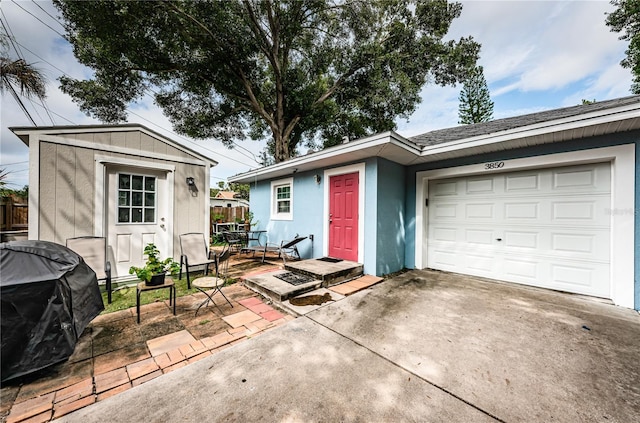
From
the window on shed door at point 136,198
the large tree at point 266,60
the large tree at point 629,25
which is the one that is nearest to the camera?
the window on shed door at point 136,198

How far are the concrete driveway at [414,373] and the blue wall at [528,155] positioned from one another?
4.35 feet

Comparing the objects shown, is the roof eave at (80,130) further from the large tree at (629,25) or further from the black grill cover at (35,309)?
the large tree at (629,25)

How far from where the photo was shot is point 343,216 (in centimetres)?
495

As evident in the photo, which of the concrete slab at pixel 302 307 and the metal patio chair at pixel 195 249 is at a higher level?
the metal patio chair at pixel 195 249

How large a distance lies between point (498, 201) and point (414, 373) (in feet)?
12.7

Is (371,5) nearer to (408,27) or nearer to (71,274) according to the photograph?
(408,27)

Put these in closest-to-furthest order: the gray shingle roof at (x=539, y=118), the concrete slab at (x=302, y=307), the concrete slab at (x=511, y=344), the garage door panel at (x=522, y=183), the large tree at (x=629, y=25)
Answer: the concrete slab at (x=511, y=344)
the concrete slab at (x=302, y=307)
the gray shingle roof at (x=539, y=118)
the garage door panel at (x=522, y=183)
the large tree at (x=629, y=25)

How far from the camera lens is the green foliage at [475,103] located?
1481cm

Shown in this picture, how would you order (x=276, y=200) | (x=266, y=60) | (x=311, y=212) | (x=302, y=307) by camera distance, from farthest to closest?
(x=266, y=60) → (x=276, y=200) → (x=311, y=212) → (x=302, y=307)

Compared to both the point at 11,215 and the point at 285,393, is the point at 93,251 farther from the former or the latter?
the point at 11,215

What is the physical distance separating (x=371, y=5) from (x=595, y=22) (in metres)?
6.21

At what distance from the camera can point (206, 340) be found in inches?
89.0

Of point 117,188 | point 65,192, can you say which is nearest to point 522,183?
point 117,188

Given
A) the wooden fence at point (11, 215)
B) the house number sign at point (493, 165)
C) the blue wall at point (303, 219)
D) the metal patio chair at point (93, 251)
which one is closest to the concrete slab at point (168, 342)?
the metal patio chair at point (93, 251)
